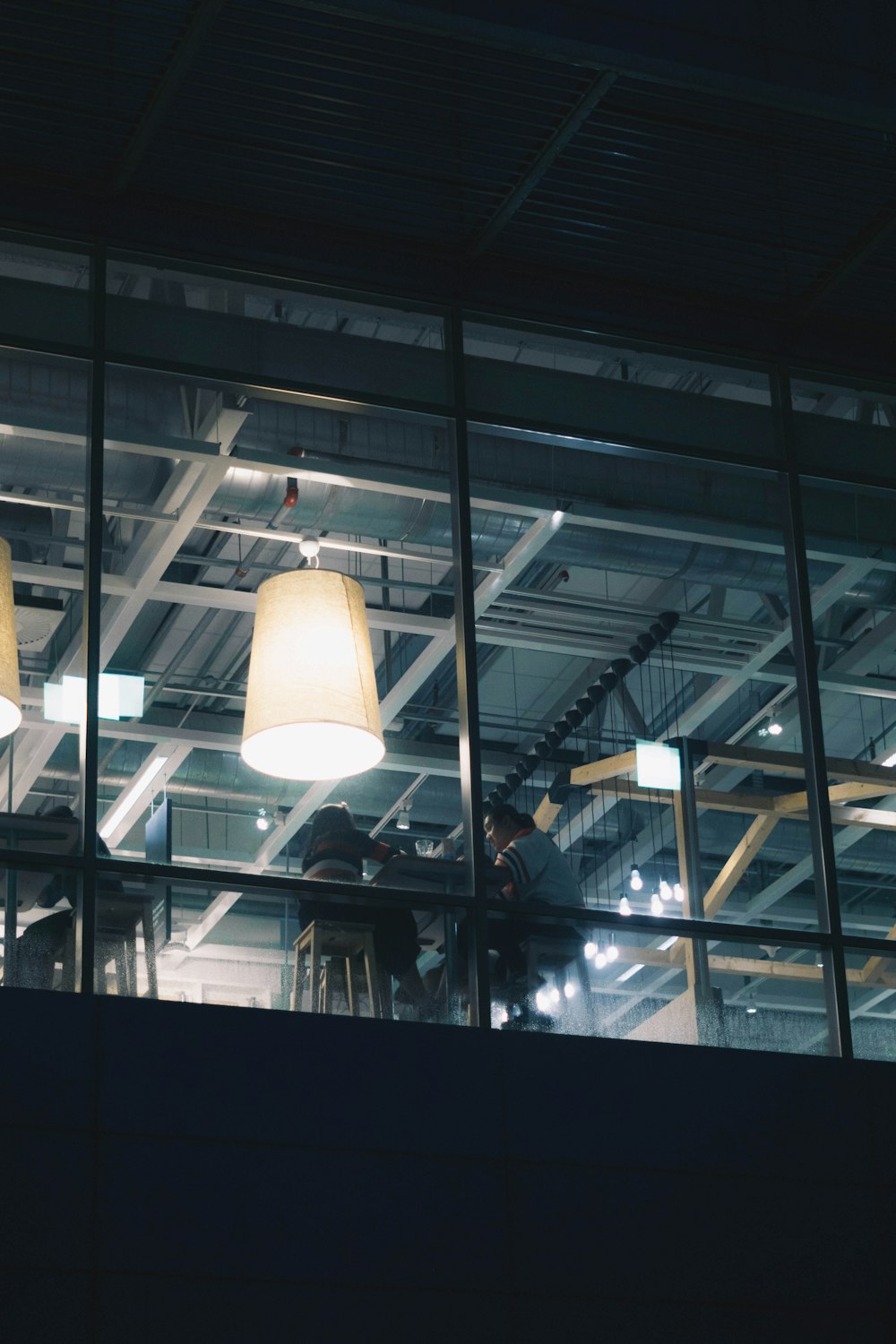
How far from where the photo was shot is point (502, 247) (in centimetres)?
812

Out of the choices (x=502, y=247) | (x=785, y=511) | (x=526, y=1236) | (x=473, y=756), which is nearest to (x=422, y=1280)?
(x=526, y=1236)

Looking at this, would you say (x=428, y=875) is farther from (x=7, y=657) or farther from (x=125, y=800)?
(x=7, y=657)

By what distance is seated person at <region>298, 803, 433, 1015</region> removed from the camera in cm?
689

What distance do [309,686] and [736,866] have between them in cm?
185

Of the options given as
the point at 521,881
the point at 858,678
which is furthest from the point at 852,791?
the point at 521,881

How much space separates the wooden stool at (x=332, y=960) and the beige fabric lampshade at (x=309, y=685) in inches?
22.6

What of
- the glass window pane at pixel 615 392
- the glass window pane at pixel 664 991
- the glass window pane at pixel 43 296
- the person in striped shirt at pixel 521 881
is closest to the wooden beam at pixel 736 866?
the glass window pane at pixel 664 991

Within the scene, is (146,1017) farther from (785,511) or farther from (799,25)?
(799,25)

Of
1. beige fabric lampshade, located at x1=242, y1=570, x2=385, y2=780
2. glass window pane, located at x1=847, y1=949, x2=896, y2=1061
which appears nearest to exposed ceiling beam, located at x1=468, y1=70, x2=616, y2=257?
beige fabric lampshade, located at x1=242, y1=570, x2=385, y2=780

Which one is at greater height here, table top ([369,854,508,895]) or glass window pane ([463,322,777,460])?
glass window pane ([463,322,777,460])

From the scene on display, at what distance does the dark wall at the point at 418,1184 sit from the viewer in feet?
20.2

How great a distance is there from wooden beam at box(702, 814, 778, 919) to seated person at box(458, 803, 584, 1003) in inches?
21.2

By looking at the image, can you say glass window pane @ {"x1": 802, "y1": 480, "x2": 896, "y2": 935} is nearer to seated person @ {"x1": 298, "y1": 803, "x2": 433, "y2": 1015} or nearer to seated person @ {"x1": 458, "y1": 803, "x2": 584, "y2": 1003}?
seated person @ {"x1": 458, "y1": 803, "x2": 584, "y2": 1003}

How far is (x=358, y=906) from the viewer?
695cm
